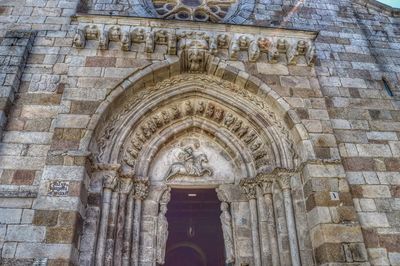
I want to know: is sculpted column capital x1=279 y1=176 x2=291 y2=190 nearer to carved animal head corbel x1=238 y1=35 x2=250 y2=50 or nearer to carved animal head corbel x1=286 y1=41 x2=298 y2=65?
carved animal head corbel x1=286 y1=41 x2=298 y2=65

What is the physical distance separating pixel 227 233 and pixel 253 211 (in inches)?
22.0

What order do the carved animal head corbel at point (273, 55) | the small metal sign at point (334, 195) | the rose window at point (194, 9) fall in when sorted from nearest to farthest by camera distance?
the small metal sign at point (334, 195) < the carved animal head corbel at point (273, 55) < the rose window at point (194, 9)

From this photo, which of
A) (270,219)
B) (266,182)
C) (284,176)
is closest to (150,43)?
(266,182)

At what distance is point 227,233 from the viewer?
5.38 meters

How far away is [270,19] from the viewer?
7203mm

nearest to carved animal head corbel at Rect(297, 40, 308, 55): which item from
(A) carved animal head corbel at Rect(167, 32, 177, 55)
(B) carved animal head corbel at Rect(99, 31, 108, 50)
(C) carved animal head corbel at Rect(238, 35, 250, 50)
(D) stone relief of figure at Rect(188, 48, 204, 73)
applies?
(C) carved animal head corbel at Rect(238, 35, 250, 50)

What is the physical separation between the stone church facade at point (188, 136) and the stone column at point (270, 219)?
0.03 m

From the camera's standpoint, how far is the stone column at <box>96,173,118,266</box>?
14.9ft

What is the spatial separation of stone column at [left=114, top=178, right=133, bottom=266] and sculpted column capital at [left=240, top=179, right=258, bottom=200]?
1906mm

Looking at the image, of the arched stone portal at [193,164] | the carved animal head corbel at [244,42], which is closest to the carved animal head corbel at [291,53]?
the carved animal head corbel at [244,42]

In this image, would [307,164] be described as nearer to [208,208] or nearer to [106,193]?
[106,193]

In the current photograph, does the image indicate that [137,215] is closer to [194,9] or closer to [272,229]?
[272,229]

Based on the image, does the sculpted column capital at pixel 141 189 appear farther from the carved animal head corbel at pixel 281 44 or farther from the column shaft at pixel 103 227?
the carved animal head corbel at pixel 281 44

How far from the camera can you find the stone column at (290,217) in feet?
15.7
